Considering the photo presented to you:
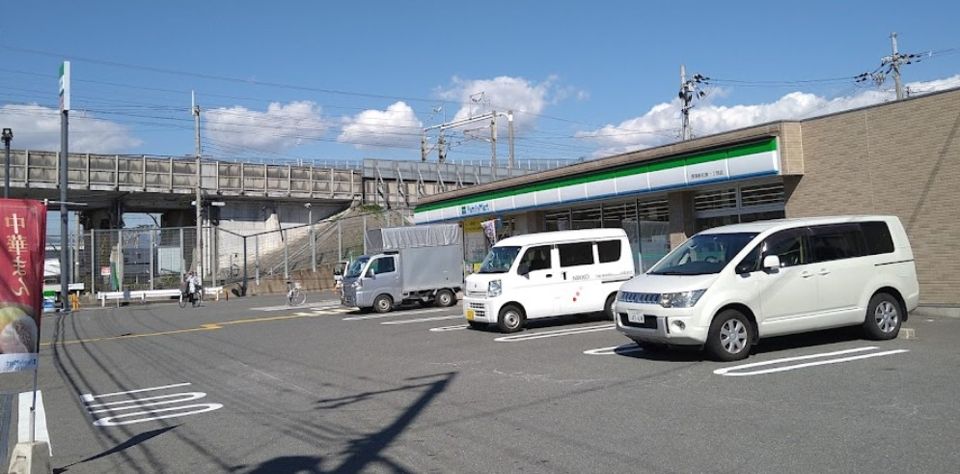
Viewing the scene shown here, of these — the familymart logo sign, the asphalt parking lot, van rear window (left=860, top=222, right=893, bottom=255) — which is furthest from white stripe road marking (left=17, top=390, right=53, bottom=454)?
the familymart logo sign

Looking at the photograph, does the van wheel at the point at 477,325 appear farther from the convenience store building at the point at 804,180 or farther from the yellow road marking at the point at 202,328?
the yellow road marking at the point at 202,328

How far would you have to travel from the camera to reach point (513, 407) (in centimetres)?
786

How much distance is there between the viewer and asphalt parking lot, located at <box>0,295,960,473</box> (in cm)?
590

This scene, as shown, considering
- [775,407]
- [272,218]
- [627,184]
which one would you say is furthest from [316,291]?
[775,407]

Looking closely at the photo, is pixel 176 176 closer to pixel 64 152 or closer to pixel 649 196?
pixel 64 152

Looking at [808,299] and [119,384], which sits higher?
[808,299]

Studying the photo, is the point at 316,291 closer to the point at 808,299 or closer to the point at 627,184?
the point at 627,184

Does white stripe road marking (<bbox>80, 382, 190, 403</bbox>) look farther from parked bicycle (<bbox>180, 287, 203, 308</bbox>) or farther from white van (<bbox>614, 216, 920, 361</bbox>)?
parked bicycle (<bbox>180, 287, 203, 308</bbox>)

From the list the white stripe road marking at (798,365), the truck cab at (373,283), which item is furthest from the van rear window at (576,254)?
the truck cab at (373,283)

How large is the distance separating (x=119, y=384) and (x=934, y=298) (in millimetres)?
14886

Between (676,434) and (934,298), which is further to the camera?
(934,298)

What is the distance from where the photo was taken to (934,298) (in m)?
14.6

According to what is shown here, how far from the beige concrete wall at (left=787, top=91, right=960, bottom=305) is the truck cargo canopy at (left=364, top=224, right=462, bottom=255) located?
38.6ft

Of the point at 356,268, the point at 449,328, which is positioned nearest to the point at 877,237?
the point at 449,328
